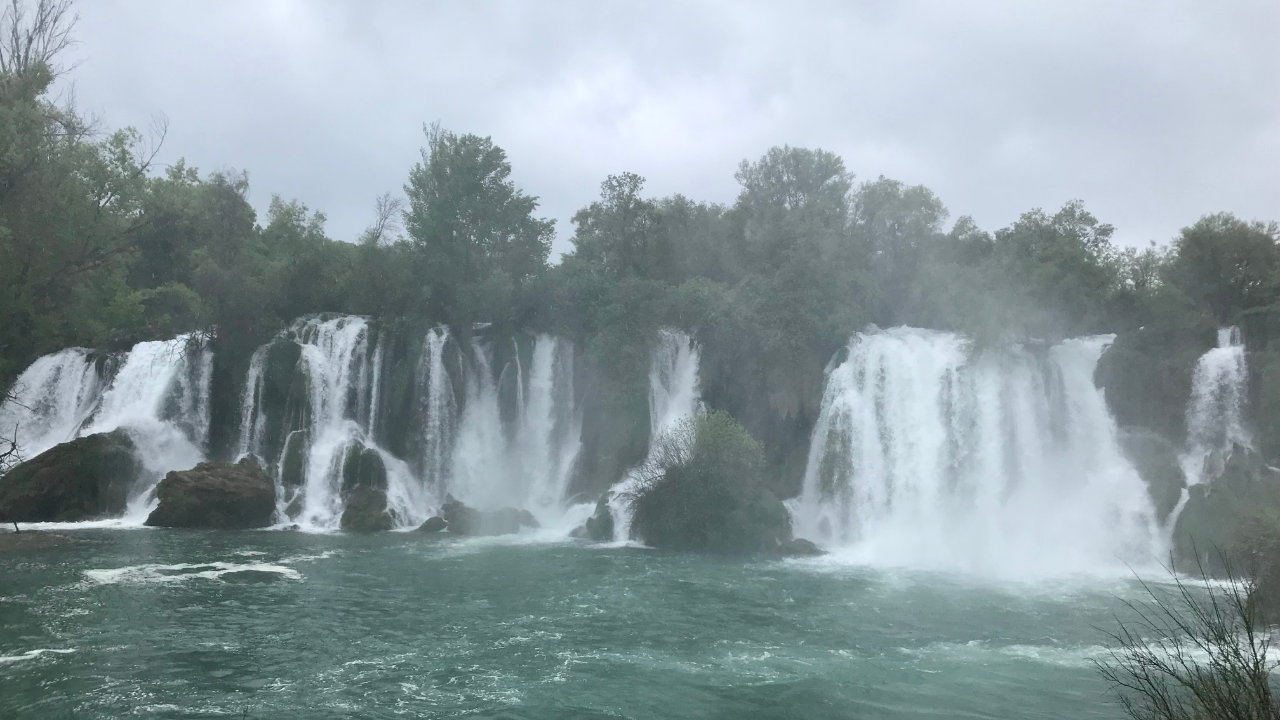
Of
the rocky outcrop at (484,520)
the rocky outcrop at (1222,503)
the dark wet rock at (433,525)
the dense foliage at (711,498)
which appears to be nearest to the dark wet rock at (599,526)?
the dense foliage at (711,498)

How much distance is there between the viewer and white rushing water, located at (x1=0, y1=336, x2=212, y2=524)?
30969 millimetres

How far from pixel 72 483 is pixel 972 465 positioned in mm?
27955

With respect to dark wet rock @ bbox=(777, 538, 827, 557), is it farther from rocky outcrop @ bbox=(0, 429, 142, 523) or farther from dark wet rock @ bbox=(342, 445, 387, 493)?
rocky outcrop @ bbox=(0, 429, 142, 523)

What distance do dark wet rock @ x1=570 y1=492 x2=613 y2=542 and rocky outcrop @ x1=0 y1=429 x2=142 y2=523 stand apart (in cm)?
1471

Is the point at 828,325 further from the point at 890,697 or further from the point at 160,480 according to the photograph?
the point at 160,480

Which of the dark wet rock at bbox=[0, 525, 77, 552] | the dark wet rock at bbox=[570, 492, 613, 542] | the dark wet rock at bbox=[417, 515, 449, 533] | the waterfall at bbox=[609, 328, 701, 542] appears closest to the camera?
the dark wet rock at bbox=[0, 525, 77, 552]

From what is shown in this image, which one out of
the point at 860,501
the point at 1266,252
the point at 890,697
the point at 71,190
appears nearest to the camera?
the point at 890,697

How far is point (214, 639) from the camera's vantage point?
47.1ft

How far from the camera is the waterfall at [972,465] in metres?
26.1

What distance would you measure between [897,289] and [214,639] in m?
33.0

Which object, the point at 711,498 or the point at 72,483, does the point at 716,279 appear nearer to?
the point at 711,498

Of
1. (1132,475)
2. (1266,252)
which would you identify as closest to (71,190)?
(1132,475)

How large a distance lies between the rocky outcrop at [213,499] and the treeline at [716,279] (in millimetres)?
5541

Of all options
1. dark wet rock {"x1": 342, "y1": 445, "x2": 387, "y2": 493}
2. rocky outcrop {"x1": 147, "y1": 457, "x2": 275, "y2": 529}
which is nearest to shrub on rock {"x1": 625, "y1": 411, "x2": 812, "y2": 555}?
dark wet rock {"x1": 342, "y1": 445, "x2": 387, "y2": 493}
